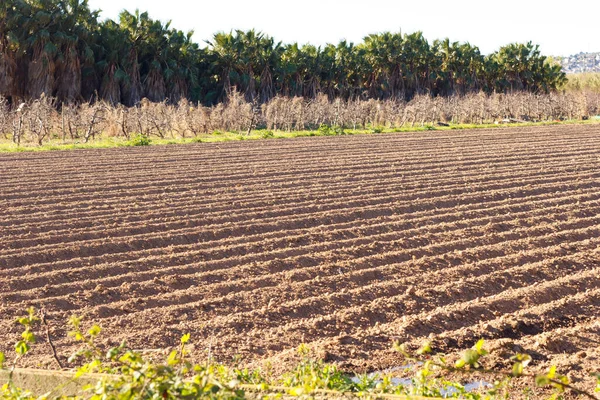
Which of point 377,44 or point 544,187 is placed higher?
point 377,44

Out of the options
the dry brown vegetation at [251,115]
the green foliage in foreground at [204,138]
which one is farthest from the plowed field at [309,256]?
the dry brown vegetation at [251,115]

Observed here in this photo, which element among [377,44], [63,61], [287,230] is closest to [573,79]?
[377,44]

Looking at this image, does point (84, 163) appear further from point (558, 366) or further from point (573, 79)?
point (573, 79)

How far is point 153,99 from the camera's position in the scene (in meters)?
36.8

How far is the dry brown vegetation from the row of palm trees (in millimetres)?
3122

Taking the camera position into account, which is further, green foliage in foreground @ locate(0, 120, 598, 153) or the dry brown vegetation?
the dry brown vegetation

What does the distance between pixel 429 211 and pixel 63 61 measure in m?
26.0

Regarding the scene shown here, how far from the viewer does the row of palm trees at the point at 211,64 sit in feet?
111

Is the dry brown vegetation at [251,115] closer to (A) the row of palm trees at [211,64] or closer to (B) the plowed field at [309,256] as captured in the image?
(A) the row of palm trees at [211,64]

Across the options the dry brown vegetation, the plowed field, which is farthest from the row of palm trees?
the plowed field

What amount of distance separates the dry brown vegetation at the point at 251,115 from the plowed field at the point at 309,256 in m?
7.27

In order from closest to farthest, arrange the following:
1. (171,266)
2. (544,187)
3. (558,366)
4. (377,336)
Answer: (558,366) → (377,336) → (171,266) → (544,187)

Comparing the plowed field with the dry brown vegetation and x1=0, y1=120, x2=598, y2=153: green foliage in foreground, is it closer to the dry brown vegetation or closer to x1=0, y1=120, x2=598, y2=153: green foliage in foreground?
x1=0, y1=120, x2=598, y2=153: green foliage in foreground

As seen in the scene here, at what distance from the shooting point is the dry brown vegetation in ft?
78.4
